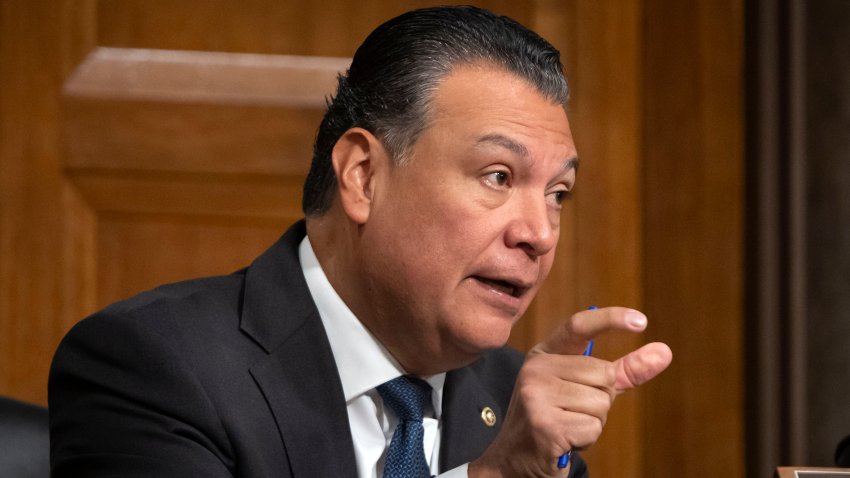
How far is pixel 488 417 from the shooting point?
1.54m

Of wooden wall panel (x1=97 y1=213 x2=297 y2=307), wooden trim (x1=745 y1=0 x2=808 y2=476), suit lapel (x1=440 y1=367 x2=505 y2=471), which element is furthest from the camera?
wooden wall panel (x1=97 y1=213 x2=297 y2=307)

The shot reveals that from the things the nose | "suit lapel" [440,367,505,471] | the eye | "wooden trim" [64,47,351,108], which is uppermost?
"wooden trim" [64,47,351,108]

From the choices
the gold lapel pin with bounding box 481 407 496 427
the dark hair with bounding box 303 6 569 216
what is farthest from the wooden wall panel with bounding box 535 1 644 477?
the dark hair with bounding box 303 6 569 216


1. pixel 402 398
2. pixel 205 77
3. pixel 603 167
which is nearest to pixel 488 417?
pixel 402 398

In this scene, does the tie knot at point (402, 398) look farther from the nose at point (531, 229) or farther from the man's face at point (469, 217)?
the nose at point (531, 229)

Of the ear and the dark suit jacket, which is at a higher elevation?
the ear

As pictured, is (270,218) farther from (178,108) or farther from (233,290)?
(233,290)

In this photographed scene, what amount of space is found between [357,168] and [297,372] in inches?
10.5

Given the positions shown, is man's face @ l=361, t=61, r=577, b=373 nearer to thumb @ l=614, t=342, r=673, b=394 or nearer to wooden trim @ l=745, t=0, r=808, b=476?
thumb @ l=614, t=342, r=673, b=394

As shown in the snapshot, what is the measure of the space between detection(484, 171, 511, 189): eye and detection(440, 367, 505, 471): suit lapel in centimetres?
33

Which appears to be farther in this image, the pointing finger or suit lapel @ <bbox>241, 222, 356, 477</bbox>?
suit lapel @ <bbox>241, 222, 356, 477</bbox>

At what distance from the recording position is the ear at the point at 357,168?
4.57ft

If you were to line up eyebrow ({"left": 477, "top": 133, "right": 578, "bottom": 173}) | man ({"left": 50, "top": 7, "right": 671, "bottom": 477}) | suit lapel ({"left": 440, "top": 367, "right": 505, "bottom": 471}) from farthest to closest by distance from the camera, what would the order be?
suit lapel ({"left": 440, "top": 367, "right": 505, "bottom": 471}) → eyebrow ({"left": 477, "top": 133, "right": 578, "bottom": 173}) → man ({"left": 50, "top": 7, "right": 671, "bottom": 477})

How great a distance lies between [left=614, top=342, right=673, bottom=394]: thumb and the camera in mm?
1163
